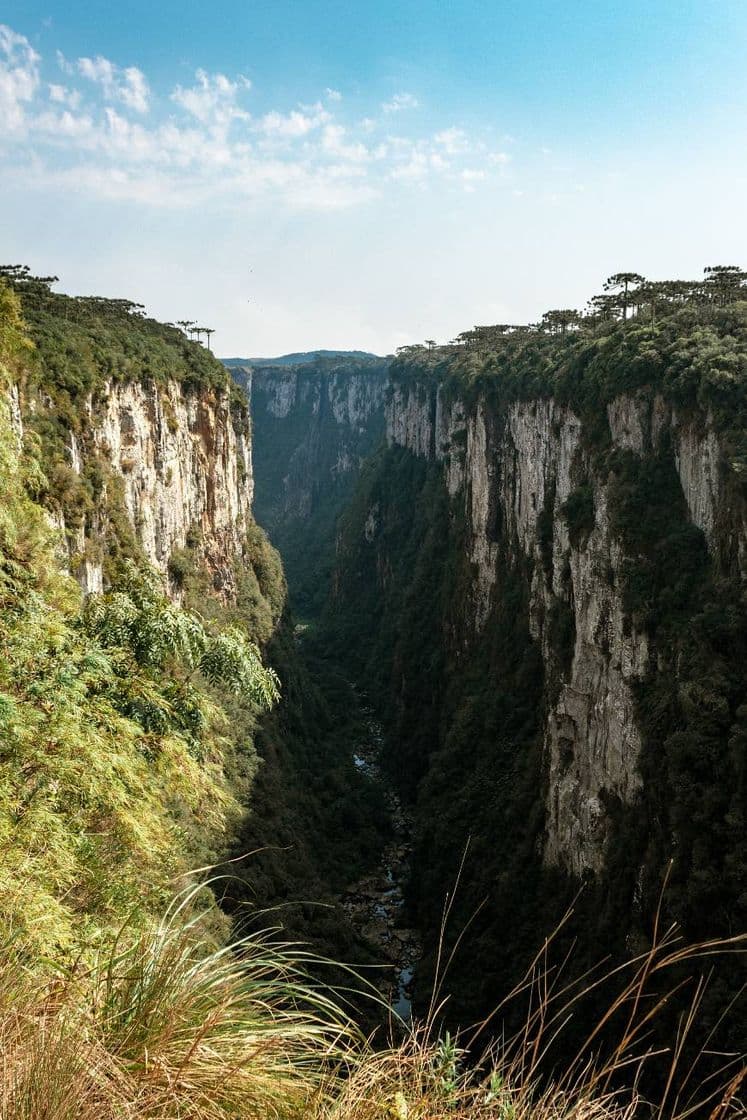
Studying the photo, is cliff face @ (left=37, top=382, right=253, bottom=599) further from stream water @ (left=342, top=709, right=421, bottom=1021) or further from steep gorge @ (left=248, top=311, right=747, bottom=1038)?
stream water @ (left=342, top=709, right=421, bottom=1021)

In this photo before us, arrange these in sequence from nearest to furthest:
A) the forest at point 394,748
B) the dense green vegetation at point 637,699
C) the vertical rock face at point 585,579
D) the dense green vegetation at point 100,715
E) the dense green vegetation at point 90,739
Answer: the forest at point 394,748
the dense green vegetation at point 90,739
the dense green vegetation at point 100,715
the dense green vegetation at point 637,699
the vertical rock face at point 585,579

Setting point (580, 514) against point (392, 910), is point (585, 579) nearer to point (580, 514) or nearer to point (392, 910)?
point (580, 514)

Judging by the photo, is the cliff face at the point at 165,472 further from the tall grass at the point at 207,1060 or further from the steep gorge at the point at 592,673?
the tall grass at the point at 207,1060

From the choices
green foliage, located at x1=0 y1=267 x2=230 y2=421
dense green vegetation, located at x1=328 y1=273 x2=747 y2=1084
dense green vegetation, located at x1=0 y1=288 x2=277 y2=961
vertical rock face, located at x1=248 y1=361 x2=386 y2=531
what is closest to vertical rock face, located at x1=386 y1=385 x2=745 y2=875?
dense green vegetation, located at x1=328 y1=273 x2=747 y2=1084

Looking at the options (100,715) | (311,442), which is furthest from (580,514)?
(311,442)

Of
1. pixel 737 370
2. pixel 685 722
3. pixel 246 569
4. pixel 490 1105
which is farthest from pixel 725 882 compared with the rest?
pixel 246 569

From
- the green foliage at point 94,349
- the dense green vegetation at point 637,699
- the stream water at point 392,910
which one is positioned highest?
the green foliage at point 94,349

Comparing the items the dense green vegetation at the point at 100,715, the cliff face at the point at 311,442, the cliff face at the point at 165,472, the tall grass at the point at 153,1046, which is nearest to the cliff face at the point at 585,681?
the dense green vegetation at the point at 100,715
